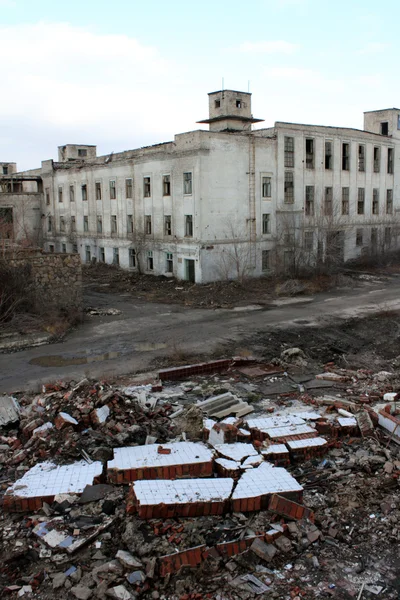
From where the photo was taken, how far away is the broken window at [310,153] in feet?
113

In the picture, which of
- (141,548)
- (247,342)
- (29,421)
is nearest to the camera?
(141,548)

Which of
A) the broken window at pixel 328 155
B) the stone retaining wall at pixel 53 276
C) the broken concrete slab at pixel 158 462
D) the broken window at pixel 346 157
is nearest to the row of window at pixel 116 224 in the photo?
the stone retaining wall at pixel 53 276

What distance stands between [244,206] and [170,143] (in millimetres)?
5982

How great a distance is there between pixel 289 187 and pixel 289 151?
2201 mm

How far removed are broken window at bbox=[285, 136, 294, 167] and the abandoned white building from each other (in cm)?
8

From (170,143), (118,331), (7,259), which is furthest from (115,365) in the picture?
(170,143)

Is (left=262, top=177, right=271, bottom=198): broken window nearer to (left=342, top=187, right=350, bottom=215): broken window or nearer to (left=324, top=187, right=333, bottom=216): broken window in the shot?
(left=324, top=187, right=333, bottom=216): broken window

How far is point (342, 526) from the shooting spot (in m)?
6.62

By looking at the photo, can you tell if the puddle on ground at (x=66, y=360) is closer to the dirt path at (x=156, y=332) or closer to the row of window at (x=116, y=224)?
the dirt path at (x=156, y=332)

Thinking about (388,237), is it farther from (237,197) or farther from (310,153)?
(237,197)

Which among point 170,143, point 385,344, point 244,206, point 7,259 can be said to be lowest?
point 385,344

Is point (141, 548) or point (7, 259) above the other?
point (7, 259)

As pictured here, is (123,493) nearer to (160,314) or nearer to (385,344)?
(385,344)


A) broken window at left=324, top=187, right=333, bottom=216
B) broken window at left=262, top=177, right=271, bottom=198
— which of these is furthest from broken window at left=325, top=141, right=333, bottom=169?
broken window at left=262, top=177, right=271, bottom=198
